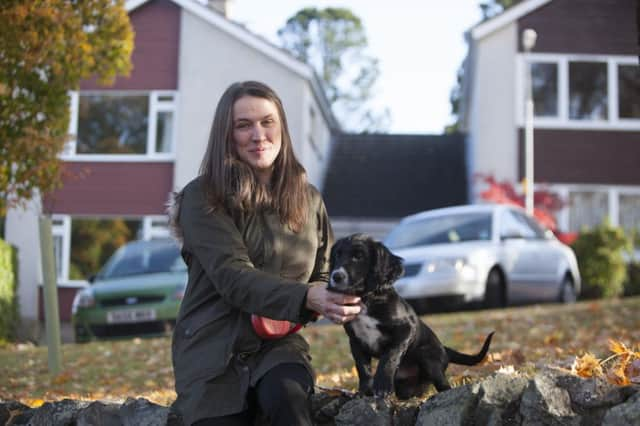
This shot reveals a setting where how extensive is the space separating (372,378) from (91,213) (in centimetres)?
1853

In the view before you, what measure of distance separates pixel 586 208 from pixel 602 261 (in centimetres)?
321

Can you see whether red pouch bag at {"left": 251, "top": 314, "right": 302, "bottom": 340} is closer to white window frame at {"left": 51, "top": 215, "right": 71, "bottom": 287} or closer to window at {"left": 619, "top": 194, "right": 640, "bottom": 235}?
white window frame at {"left": 51, "top": 215, "right": 71, "bottom": 287}

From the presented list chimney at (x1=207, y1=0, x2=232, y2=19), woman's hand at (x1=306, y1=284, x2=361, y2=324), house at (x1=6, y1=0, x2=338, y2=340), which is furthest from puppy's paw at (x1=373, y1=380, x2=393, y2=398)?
chimney at (x1=207, y1=0, x2=232, y2=19)

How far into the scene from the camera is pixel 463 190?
79.8 feet

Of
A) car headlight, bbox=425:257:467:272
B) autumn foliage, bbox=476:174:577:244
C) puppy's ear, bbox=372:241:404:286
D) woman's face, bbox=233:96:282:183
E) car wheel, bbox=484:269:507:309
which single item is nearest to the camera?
puppy's ear, bbox=372:241:404:286

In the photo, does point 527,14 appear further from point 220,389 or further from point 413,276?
point 220,389

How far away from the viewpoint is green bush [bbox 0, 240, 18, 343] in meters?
12.8

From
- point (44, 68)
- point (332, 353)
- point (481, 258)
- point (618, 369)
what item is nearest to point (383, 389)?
point (618, 369)

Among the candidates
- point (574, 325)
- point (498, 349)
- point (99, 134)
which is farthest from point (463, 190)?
point (498, 349)

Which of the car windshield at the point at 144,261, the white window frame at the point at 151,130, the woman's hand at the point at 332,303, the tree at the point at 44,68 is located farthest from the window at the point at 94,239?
the woman's hand at the point at 332,303

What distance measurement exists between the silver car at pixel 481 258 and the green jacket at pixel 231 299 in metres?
8.89

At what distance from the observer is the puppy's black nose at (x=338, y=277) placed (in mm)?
3277

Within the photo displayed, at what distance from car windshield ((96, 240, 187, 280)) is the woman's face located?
8.87 m

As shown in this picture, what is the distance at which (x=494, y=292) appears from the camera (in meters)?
13.5
